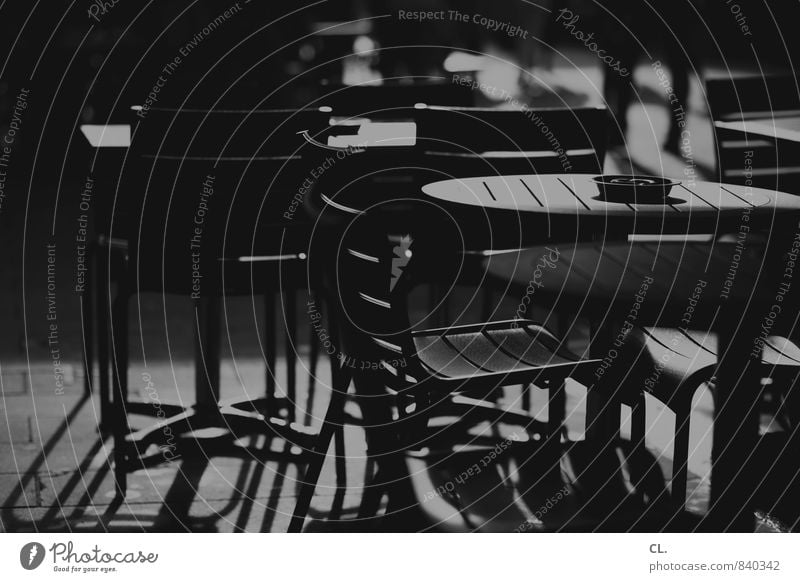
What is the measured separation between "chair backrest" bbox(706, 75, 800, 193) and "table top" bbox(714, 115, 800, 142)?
11 mm

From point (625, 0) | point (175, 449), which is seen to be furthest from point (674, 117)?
point (175, 449)

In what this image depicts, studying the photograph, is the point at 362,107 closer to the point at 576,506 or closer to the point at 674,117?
the point at 576,506

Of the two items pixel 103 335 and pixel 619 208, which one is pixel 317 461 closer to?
pixel 619 208
